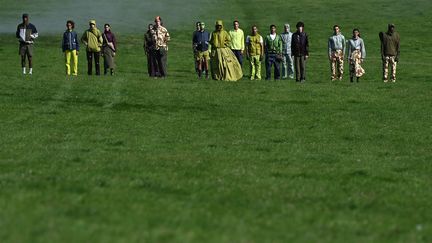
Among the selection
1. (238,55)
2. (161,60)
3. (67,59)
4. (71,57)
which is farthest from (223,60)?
(67,59)

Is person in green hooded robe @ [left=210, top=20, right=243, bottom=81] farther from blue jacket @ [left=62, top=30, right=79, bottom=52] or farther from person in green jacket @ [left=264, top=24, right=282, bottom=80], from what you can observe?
blue jacket @ [left=62, top=30, right=79, bottom=52]

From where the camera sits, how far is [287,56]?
123 ft

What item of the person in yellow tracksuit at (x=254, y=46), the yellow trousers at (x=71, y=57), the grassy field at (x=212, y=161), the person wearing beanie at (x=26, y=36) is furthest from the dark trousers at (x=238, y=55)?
the person wearing beanie at (x=26, y=36)

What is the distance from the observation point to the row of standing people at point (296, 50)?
35.1 m

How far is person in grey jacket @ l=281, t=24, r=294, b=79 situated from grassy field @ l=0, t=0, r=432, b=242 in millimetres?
4018

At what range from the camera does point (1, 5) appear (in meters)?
98.4

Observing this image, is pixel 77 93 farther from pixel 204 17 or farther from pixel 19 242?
pixel 204 17

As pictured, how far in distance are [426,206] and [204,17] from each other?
75650 mm

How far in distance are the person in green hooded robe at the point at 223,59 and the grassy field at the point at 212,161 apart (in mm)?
1156

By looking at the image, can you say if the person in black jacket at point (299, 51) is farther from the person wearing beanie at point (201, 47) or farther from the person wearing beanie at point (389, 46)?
the person wearing beanie at point (201, 47)

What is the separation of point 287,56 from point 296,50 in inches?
105

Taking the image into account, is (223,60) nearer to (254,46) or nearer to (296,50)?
(254,46)

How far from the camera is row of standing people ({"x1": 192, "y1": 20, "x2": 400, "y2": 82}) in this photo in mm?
35062

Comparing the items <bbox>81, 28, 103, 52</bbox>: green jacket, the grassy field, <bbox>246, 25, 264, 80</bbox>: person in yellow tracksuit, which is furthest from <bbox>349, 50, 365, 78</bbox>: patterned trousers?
<bbox>81, 28, 103, 52</bbox>: green jacket
